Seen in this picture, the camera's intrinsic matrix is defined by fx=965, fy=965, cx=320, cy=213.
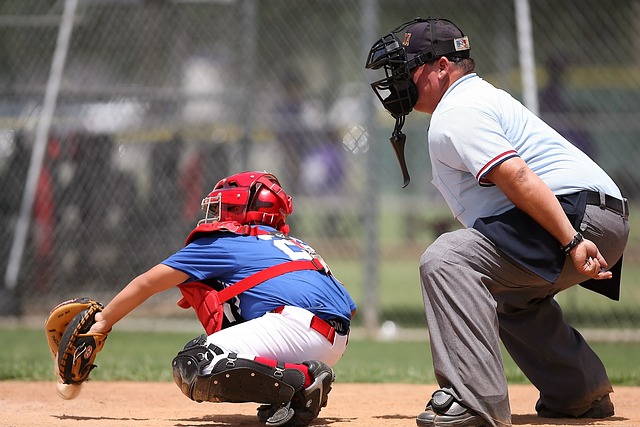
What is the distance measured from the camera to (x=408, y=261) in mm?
13508

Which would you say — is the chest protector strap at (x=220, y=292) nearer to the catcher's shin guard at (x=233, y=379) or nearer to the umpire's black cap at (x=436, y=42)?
the catcher's shin guard at (x=233, y=379)

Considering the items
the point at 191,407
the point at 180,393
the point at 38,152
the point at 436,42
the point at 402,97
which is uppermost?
the point at 436,42

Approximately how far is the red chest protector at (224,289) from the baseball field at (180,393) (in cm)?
47

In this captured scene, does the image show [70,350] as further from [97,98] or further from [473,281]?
[97,98]

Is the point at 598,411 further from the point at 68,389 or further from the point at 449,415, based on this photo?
the point at 68,389

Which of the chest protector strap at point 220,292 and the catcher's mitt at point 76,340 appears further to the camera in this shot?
the catcher's mitt at point 76,340

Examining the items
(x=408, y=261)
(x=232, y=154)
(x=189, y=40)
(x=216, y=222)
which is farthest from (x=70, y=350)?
(x=408, y=261)

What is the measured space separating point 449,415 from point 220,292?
3.60ft

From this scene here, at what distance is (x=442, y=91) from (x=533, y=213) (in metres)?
0.75

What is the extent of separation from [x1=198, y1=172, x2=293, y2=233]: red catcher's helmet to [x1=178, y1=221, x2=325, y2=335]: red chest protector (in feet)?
0.21

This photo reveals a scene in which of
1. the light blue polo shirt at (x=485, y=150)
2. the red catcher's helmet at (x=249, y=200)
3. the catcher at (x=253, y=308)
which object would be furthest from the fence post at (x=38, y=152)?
the light blue polo shirt at (x=485, y=150)

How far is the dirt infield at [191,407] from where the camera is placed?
4.23m

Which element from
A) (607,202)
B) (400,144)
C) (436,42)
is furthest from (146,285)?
(607,202)

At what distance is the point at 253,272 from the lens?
4082mm
